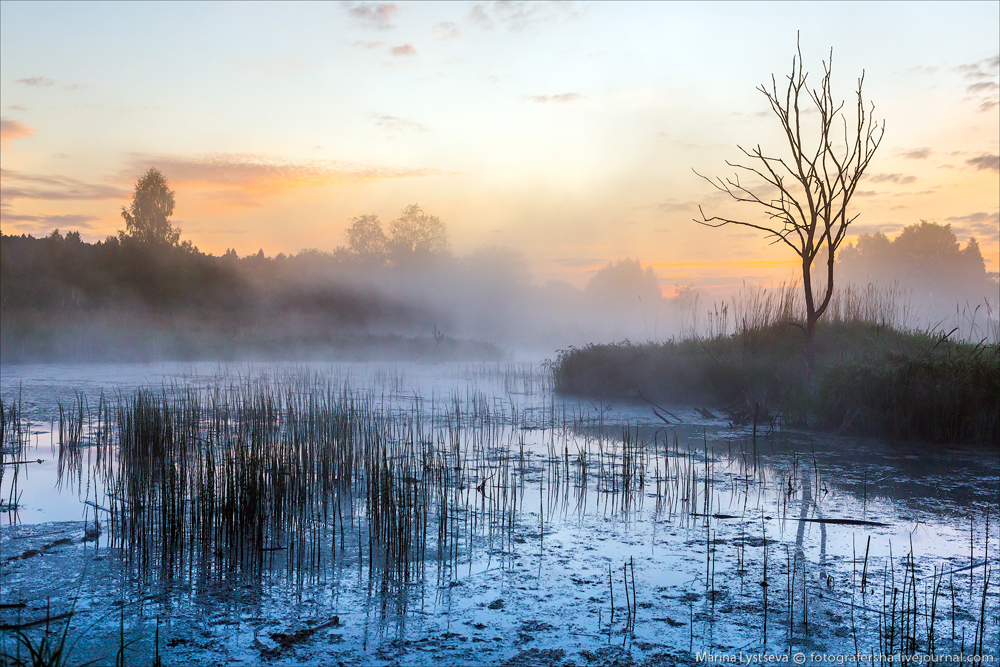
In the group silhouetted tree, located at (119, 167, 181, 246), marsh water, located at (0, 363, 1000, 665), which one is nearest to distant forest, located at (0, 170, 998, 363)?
silhouetted tree, located at (119, 167, 181, 246)

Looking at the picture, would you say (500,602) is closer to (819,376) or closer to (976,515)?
(976,515)

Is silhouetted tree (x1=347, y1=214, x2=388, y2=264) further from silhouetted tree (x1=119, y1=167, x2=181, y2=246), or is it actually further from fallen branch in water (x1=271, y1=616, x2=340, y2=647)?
fallen branch in water (x1=271, y1=616, x2=340, y2=647)

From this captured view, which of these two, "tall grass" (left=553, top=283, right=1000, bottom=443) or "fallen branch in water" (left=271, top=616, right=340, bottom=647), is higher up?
"tall grass" (left=553, top=283, right=1000, bottom=443)

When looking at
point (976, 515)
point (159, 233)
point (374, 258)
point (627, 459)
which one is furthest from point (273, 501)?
point (374, 258)

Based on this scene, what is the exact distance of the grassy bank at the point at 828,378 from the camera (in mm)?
6965

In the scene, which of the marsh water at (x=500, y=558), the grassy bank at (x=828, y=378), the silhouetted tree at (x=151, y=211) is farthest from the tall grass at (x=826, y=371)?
the silhouetted tree at (x=151, y=211)

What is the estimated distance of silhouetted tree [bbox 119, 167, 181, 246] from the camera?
1624 inches

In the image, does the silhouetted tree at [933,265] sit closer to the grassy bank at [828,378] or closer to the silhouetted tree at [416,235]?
the silhouetted tree at [416,235]

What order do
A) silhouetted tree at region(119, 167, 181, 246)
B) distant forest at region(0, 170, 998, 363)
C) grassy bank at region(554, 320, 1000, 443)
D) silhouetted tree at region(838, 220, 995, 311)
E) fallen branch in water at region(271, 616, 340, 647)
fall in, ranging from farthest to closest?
1. silhouetted tree at region(838, 220, 995, 311)
2. silhouetted tree at region(119, 167, 181, 246)
3. distant forest at region(0, 170, 998, 363)
4. grassy bank at region(554, 320, 1000, 443)
5. fallen branch in water at region(271, 616, 340, 647)

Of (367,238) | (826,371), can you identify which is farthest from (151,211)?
(826,371)

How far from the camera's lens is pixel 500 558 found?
346 cm

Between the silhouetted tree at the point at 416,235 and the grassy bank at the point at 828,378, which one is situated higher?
the silhouetted tree at the point at 416,235

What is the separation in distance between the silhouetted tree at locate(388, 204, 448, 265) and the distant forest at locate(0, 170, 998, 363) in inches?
4.2

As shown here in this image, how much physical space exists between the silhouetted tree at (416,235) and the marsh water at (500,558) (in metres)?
44.5
